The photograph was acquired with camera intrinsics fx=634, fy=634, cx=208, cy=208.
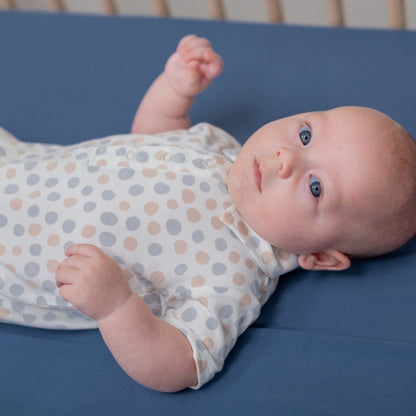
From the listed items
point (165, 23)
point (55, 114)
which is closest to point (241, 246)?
point (55, 114)

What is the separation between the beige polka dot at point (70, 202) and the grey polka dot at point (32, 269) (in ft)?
0.32

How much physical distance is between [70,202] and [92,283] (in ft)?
0.62

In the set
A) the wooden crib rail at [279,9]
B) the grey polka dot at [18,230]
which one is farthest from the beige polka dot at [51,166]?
the wooden crib rail at [279,9]

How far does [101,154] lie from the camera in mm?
996

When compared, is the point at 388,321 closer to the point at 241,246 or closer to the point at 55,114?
the point at 241,246

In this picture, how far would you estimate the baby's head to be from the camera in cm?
86

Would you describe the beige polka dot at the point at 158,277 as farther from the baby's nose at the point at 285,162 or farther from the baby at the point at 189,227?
the baby's nose at the point at 285,162

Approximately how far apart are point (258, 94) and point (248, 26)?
0.69 feet

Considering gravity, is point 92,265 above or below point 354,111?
below

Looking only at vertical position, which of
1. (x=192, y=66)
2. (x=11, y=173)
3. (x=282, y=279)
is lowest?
(x=282, y=279)

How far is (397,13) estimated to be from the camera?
4.57 feet

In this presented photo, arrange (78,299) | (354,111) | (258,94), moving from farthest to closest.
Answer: (258,94), (354,111), (78,299)

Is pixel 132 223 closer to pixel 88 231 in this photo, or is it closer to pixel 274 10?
pixel 88 231

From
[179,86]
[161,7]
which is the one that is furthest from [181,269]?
[161,7]
